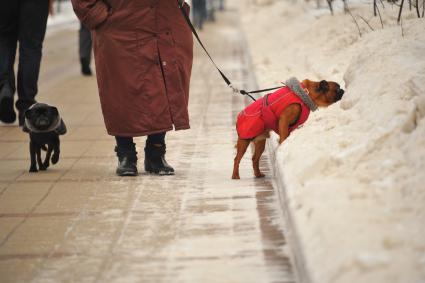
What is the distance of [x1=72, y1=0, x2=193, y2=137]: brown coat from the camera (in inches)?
267

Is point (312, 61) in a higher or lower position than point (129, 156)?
lower

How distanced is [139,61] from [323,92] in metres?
1.39

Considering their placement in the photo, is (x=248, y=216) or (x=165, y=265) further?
(x=248, y=216)

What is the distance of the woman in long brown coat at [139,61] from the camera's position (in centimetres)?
678

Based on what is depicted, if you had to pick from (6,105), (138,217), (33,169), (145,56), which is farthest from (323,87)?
(6,105)

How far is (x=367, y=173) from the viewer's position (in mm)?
5090

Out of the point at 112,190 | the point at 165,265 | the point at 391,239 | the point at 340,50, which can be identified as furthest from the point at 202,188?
the point at 340,50

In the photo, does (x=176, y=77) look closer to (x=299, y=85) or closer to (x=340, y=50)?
(x=299, y=85)

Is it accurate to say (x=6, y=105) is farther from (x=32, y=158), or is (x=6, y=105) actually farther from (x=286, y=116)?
(x=286, y=116)

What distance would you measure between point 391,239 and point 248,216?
1.83m

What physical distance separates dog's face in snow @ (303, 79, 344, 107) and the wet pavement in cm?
72

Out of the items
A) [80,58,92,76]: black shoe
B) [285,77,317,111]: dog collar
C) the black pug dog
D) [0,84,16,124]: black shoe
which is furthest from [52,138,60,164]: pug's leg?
[80,58,92,76]: black shoe

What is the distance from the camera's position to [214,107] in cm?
1088

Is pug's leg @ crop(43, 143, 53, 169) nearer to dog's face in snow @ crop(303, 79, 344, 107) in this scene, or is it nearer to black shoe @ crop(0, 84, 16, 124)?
black shoe @ crop(0, 84, 16, 124)
